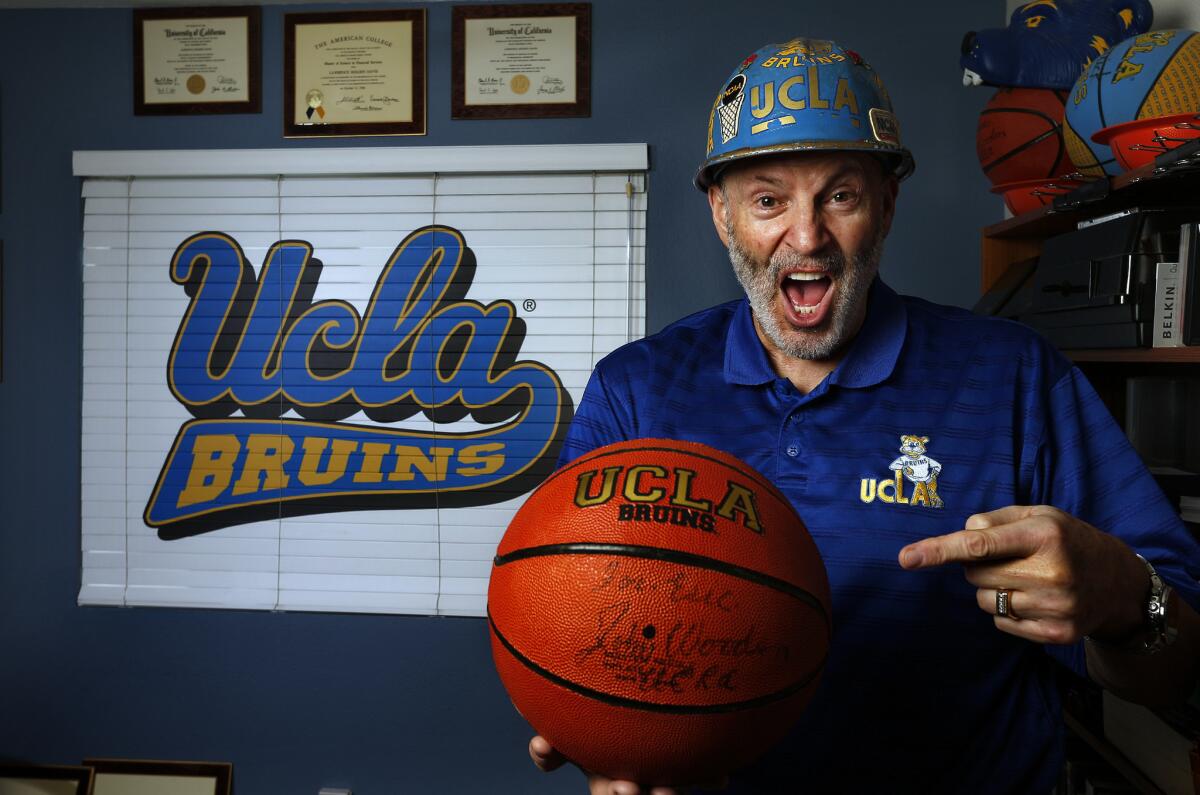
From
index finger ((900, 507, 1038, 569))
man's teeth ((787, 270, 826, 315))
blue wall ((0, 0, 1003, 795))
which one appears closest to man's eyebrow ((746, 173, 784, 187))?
man's teeth ((787, 270, 826, 315))

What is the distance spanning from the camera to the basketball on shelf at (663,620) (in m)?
0.80

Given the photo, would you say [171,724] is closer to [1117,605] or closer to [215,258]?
[215,258]

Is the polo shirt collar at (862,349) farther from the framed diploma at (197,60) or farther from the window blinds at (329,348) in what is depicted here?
the framed diploma at (197,60)

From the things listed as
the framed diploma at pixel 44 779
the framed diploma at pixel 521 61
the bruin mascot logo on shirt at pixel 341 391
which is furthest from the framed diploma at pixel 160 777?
the framed diploma at pixel 521 61

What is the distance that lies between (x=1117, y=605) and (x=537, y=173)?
2085 millimetres

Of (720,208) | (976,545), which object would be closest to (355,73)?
(720,208)

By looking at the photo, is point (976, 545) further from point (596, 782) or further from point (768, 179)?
point (768, 179)

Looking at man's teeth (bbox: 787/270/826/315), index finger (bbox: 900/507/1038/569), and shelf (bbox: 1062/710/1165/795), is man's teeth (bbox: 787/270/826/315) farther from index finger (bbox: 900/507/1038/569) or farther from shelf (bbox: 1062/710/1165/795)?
shelf (bbox: 1062/710/1165/795)

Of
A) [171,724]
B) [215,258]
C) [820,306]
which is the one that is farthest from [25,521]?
[820,306]

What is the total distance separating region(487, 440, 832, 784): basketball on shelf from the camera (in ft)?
2.62

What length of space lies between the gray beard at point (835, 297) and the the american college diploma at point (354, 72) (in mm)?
1755
